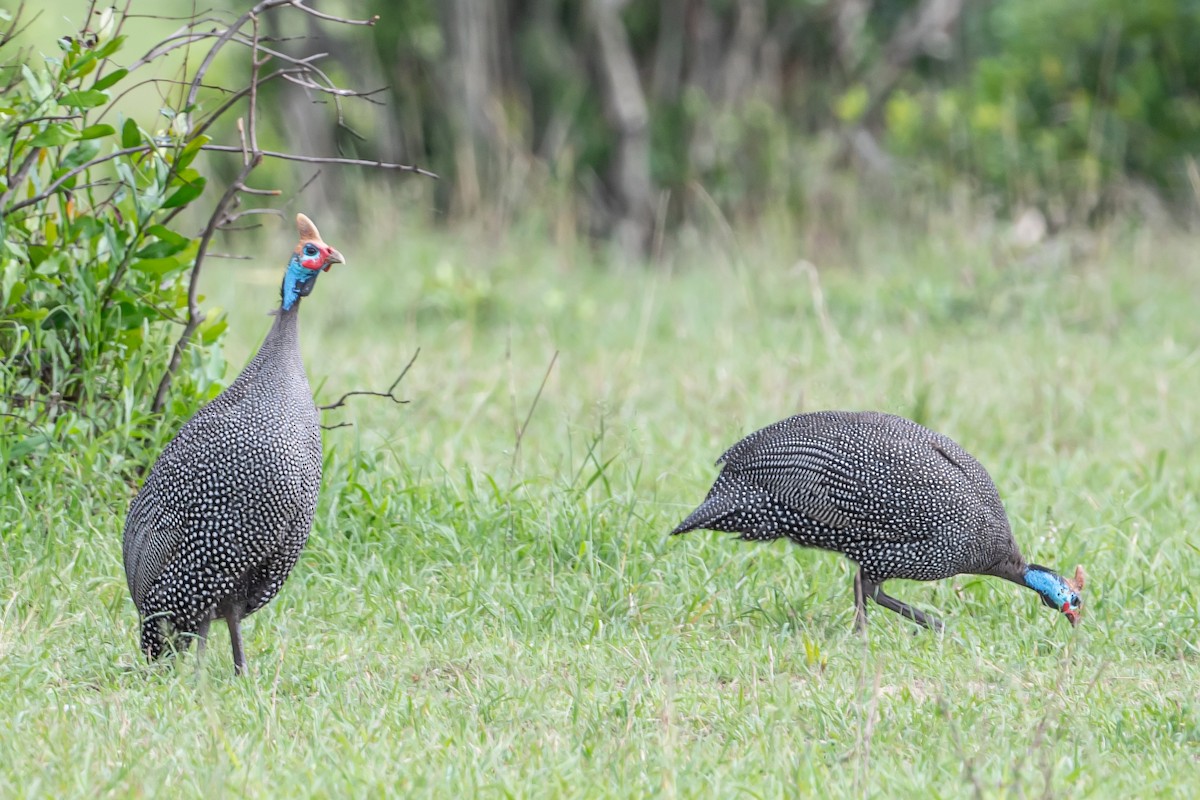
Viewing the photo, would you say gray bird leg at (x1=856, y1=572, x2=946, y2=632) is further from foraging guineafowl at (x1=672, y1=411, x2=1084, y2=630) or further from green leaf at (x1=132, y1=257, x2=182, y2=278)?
green leaf at (x1=132, y1=257, x2=182, y2=278)

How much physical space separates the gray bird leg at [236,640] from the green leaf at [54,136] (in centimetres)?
144

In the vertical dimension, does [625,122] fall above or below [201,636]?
above

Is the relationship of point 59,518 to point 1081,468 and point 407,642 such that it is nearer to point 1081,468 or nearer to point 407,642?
point 407,642

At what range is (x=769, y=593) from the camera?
4.43 metres

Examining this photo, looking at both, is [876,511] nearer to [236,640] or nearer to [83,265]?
[236,640]

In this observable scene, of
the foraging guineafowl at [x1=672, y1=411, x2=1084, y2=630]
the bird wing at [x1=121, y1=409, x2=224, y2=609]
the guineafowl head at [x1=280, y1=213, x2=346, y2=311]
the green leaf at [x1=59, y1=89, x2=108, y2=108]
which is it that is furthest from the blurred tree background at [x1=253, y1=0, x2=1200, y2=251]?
the bird wing at [x1=121, y1=409, x2=224, y2=609]

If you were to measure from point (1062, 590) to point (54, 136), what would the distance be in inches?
119

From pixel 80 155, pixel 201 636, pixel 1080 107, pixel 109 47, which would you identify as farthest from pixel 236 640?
pixel 1080 107

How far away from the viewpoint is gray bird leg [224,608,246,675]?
12.2ft

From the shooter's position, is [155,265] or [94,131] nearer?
[94,131]

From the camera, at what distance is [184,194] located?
177 inches

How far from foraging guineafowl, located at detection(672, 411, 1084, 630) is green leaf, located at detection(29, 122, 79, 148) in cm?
202

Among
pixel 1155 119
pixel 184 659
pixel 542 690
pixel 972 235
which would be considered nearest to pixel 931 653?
pixel 542 690

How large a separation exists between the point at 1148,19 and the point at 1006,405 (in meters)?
3.92
